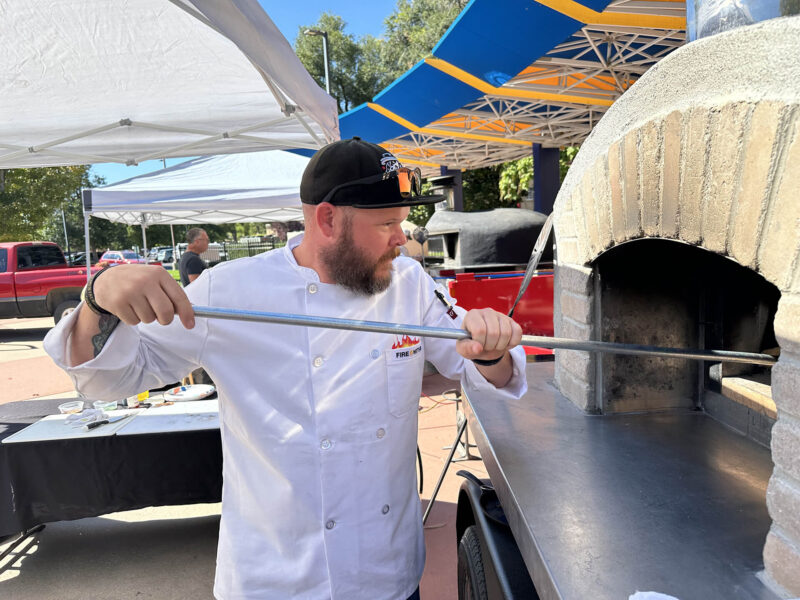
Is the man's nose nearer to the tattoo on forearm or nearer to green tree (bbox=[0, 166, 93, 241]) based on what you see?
the tattoo on forearm

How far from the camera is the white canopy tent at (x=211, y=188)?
25.2 feet

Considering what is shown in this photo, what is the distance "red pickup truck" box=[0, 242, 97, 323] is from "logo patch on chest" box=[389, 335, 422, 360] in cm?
1161

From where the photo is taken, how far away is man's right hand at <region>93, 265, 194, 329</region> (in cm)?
122

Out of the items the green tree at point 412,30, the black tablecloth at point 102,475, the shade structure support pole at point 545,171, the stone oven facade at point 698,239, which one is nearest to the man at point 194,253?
the black tablecloth at point 102,475

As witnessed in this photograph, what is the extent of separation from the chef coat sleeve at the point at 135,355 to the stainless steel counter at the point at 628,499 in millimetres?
1081

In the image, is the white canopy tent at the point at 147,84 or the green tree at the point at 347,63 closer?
the white canopy tent at the point at 147,84

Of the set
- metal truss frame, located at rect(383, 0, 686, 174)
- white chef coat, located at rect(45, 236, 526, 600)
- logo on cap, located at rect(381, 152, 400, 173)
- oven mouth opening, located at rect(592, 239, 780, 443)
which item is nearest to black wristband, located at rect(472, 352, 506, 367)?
white chef coat, located at rect(45, 236, 526, 600)

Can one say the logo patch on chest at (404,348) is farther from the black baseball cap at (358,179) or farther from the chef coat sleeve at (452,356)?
the black baseball cap at (358,179)

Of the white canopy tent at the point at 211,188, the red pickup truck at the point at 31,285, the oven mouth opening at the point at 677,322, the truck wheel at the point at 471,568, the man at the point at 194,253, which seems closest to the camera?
the truck wheel at the point at 471,568

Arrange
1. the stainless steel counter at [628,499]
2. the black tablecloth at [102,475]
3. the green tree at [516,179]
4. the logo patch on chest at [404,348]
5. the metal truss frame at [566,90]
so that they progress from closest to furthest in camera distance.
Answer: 1. the stainless steel counter at [628,499]
2. the logo patch on chest at [404,348]
3. the black tablecloth at [102,475]
4. the metal truss frame at [566,90]
5. the green tree at [516,179]

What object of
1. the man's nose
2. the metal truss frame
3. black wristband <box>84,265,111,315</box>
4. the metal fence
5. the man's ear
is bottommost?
the metal fence

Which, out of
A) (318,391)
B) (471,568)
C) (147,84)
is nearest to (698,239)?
(318,391)

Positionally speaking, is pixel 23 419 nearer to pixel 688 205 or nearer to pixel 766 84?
pixel 688 205

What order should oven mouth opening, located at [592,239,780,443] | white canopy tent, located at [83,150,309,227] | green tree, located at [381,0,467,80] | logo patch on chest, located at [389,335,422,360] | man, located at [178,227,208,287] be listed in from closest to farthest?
logo patch on chest, located at [389,335,422,360]
oven mouth opening, located at [592,239,780,443]
white canopy tent, located at [83,150,309,227]
man, located at [178,227,208,287]
green tree, located at [381,0,467,80]
